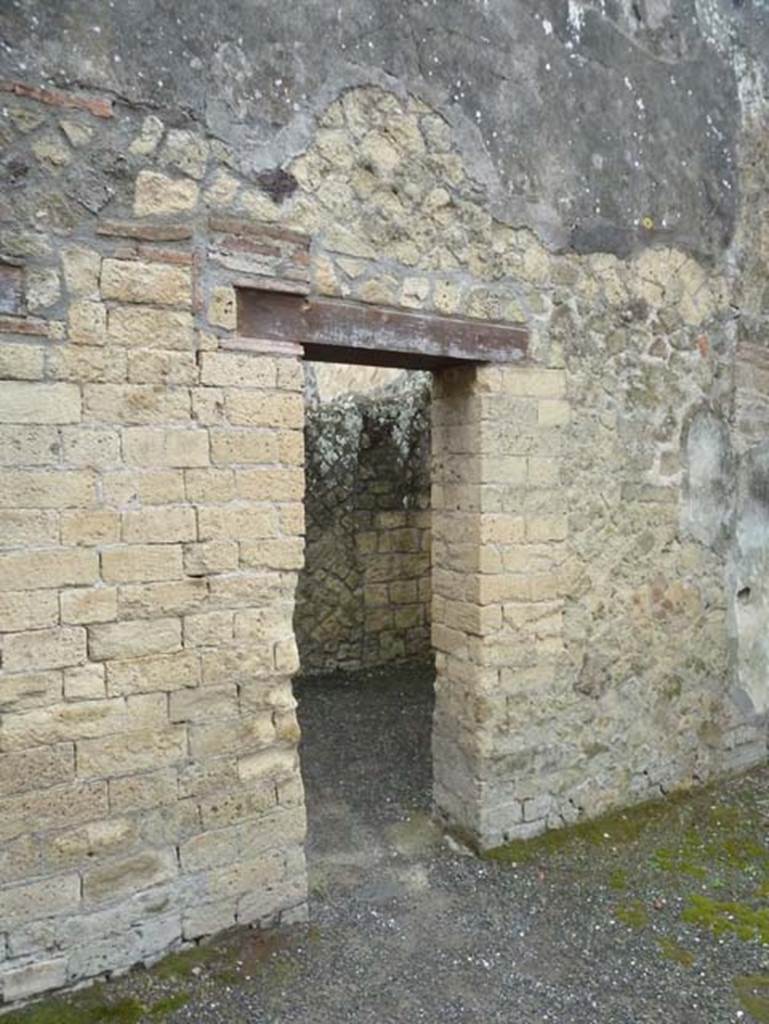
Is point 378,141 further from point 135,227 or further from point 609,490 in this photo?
point 609,490

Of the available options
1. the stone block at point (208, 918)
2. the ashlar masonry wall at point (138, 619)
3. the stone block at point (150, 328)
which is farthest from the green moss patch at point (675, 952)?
the stone block at point (150, 328)

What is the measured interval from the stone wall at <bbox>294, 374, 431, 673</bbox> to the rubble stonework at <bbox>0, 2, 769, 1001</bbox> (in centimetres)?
302

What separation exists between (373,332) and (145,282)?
0.95 metres

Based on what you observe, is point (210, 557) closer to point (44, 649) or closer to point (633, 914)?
point (44, 649)

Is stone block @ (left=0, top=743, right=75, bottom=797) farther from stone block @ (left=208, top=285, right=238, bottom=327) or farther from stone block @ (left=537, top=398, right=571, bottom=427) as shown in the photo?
stone block @ (left=537, top=398, right=571, bottom=427)

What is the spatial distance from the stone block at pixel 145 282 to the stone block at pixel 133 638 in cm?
115

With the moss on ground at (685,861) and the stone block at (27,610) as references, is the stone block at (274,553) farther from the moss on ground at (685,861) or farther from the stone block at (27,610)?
the moss on ground at (685,861)

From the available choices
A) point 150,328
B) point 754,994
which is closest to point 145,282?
point 150,328

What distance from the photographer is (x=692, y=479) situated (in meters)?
4.38

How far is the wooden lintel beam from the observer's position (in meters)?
3.03

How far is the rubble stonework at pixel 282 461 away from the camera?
2646mm

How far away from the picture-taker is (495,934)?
3.19 meters

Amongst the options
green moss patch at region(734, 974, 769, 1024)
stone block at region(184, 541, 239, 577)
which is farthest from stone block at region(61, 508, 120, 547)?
green moss patch at region(734, 974, 769, 1024)

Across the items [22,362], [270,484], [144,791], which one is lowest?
[144,791]
